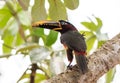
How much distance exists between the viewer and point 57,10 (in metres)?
1.10

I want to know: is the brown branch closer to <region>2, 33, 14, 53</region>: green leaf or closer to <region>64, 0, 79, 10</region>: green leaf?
<region>2, 33, 14, 53</region>: green leaf

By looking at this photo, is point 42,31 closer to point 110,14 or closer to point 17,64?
point 17,64

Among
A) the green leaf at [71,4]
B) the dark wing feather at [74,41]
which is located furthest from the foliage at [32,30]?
the dark wing feather at [74,41]

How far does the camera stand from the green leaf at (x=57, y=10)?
43.0 inches

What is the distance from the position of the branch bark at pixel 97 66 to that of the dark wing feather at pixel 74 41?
81 mm

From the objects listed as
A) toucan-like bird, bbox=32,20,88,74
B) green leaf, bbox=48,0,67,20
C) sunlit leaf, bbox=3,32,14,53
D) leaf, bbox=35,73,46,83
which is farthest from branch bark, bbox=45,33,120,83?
sunlit leaf, bbox=3,32,14,53

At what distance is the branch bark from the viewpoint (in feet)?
3.22

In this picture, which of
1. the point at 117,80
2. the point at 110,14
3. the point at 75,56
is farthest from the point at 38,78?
the point at 110,14

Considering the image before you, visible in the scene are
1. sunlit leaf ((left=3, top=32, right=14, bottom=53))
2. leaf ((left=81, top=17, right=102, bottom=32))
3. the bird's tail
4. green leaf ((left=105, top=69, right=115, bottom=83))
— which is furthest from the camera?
sunlit leaf ((left=3, top=32, right=14, bottom=53))

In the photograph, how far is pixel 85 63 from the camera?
0.95m

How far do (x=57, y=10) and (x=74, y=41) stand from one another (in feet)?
0.56

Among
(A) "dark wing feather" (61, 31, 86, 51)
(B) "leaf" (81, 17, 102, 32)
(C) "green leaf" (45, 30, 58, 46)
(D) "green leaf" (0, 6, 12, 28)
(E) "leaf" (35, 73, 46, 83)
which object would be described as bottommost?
(A) "dark wing feather" (61, 31, 86, 51)

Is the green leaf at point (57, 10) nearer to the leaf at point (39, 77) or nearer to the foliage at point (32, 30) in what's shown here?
the foliage at point (32, 30)

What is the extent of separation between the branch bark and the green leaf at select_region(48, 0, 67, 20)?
6.4 inches
